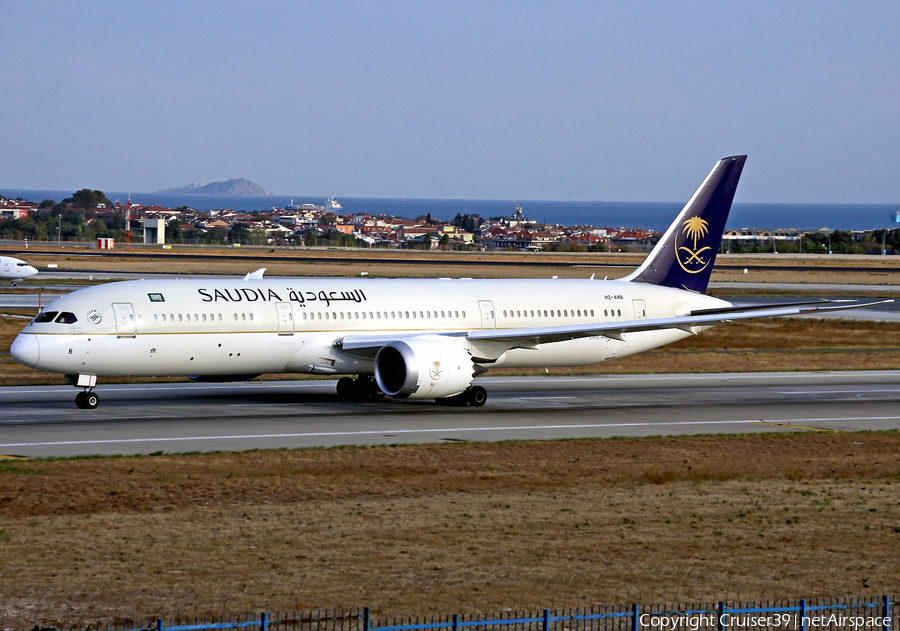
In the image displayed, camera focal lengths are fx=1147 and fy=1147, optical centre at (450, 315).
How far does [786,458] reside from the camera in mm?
29172

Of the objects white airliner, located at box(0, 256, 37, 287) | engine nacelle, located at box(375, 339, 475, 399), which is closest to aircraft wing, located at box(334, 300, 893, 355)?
engine nacelle, located at box(375, 339, 475, 399)

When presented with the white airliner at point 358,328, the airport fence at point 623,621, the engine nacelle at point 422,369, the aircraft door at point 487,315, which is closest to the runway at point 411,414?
the engine nacelle at point 422,369

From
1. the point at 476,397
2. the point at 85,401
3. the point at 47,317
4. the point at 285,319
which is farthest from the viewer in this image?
the point at 476,397

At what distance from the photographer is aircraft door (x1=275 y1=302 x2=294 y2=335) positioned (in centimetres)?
3622

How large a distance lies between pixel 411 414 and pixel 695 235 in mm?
15936

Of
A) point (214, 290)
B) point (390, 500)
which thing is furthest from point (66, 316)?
point (390, 500)

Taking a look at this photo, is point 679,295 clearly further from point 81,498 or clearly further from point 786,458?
point 81,498

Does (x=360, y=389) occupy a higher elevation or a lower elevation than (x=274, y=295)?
lower

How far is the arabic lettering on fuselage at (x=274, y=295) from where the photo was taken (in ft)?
118

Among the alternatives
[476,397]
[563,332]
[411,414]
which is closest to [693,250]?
[563,332]

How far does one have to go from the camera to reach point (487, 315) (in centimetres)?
4034

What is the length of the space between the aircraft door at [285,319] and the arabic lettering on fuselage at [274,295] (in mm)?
324

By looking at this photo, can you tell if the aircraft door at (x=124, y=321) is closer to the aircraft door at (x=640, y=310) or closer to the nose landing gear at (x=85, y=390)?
the nose landing gear at (x=85, y=390)

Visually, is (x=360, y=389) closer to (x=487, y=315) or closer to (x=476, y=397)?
(x=476, y=397)
